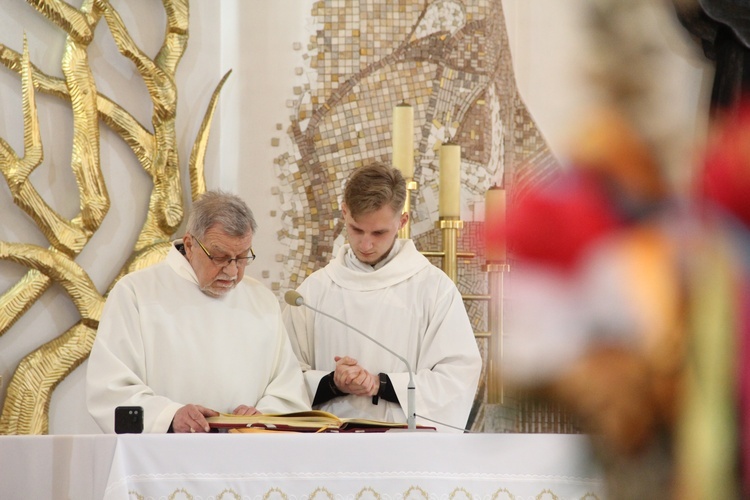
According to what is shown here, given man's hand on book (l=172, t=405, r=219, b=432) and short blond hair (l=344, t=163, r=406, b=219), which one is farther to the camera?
short blond hair (l=344, t=163, r=406, b=219)

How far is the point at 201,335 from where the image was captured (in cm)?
418

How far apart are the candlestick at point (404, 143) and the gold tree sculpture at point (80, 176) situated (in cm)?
113

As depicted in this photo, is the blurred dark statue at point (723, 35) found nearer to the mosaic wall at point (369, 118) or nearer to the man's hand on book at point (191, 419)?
the man's hand on book at point (191, 419)

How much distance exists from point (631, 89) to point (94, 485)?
3.08 meters

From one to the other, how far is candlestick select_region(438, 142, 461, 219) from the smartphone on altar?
1.91m

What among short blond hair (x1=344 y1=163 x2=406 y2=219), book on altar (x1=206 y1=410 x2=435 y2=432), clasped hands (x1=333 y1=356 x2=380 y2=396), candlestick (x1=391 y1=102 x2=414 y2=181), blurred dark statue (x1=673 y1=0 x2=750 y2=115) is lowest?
book on altar (x1=206 y1=410 x2=435 y2=432)

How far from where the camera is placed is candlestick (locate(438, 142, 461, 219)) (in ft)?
15.8

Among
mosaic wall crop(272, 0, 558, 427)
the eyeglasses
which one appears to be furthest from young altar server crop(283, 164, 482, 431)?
mosaic wall crop(272, 0, 558, 427)

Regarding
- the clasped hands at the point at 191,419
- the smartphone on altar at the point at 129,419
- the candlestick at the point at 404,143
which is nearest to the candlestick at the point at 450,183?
the candlestick at the point at 404,143

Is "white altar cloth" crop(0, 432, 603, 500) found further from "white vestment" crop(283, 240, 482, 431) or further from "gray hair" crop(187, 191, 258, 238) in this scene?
"gray hair" crop(187, 191, 258, 238)

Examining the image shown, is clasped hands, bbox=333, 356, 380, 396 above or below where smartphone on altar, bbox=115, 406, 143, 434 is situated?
above

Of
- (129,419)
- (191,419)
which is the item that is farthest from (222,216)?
(129,419)

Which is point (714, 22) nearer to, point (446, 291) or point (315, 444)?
point (315, 444)

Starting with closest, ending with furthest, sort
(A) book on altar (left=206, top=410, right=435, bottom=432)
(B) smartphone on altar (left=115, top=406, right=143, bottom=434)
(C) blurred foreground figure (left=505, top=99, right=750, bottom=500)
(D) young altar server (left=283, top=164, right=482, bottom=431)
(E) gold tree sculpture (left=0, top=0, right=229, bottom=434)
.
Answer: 1. (C) blurred foreground figure (left=505, top=99, right=750, bottom=500)
2. (B) smartphone on altar (left=115, top=406, right=143, bottom=434)
3. (A) book on altar (left=206, top=410, right=435, bottom=432)
4. (D) young altar server (left=283, top=164, right=482, bottom=431)
5. (E) gold tree sculpture (left=0, top=0, right=229, bottom=434)
